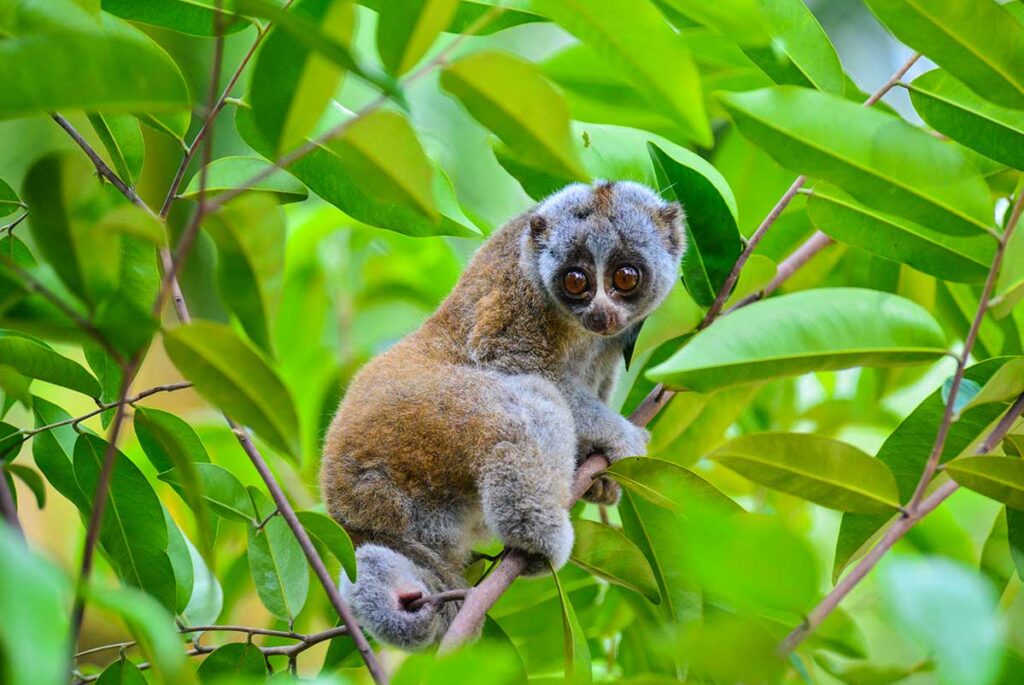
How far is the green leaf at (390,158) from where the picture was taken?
1.14 m

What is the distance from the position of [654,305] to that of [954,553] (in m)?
1.02

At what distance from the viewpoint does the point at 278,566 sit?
1.99 metres

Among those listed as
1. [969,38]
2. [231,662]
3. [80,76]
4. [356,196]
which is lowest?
[231,662]

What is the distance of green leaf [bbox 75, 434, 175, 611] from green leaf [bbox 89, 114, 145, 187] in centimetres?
52

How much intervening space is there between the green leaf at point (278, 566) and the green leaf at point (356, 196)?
1.94 ft

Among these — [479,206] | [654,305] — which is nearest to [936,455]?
[654,305]

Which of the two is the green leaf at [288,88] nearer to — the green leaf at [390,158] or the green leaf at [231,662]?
the green leaf at [390,158]

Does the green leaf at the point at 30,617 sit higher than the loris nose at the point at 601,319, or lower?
lower

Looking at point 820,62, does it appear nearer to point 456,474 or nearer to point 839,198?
point 839,198

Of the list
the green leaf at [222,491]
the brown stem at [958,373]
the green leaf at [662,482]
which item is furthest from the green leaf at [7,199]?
the brown stem at [958,373]

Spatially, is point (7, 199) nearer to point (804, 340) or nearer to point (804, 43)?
point (804, 340)

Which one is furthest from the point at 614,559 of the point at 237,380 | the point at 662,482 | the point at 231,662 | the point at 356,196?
the point at 237,380

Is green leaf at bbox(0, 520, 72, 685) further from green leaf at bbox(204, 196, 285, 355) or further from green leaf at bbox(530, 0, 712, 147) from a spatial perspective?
green leaf at bbox(530, 0, 712, 147)

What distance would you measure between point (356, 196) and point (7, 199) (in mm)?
600
